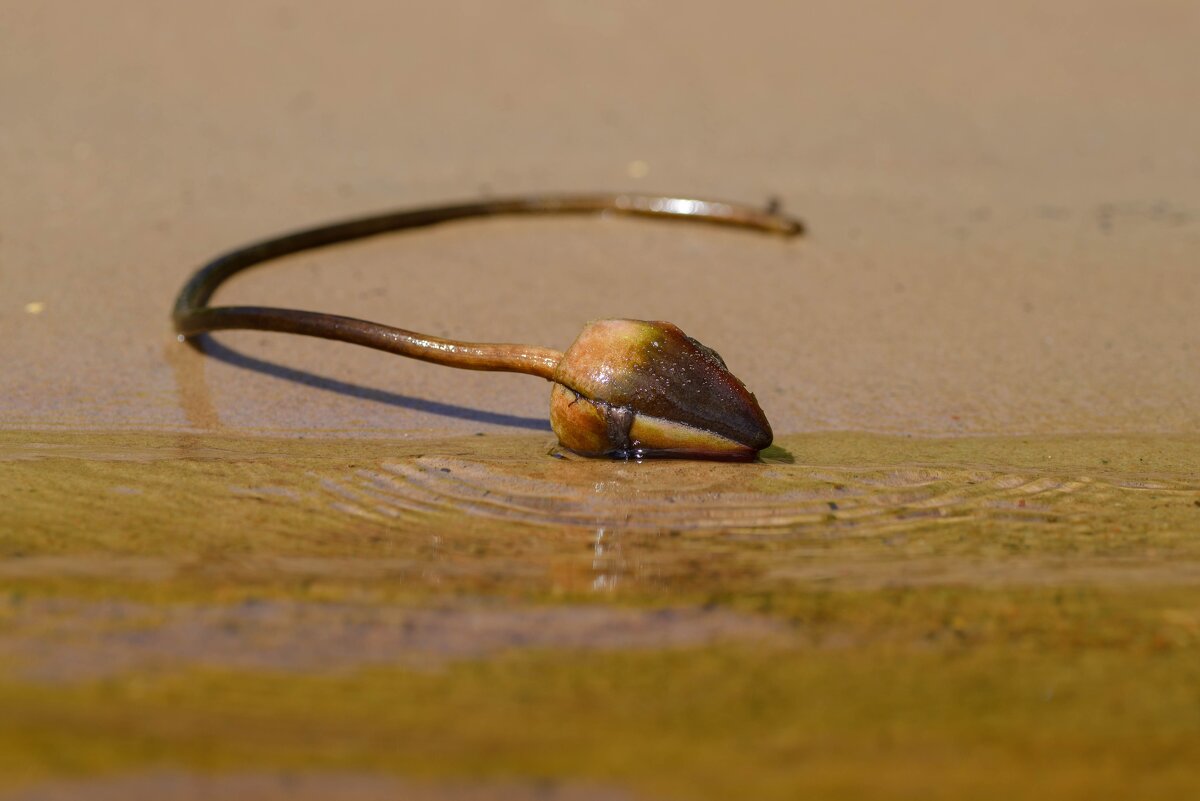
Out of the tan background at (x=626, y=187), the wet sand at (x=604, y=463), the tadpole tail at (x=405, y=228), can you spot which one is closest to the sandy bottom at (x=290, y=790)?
the wet sand at (x=604, y=463)

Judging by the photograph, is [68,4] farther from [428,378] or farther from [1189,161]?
[1189,161]

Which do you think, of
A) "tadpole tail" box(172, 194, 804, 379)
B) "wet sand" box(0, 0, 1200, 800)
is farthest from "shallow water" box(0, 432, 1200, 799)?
"tadpole tail" box(172, 194, 804, 379)

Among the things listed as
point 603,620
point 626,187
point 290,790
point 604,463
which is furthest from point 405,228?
point 290,790

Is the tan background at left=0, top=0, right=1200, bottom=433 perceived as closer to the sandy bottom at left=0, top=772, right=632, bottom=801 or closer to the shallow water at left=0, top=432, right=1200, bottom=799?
the shallow water at left=0, top=432, right=1200, bottom=799

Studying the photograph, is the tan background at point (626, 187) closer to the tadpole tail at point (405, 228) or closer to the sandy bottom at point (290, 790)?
the tadpole tail at point (405, 228)

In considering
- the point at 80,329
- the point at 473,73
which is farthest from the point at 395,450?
the point at 473,73

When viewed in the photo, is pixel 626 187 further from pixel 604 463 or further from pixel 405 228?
pixel 604 463
